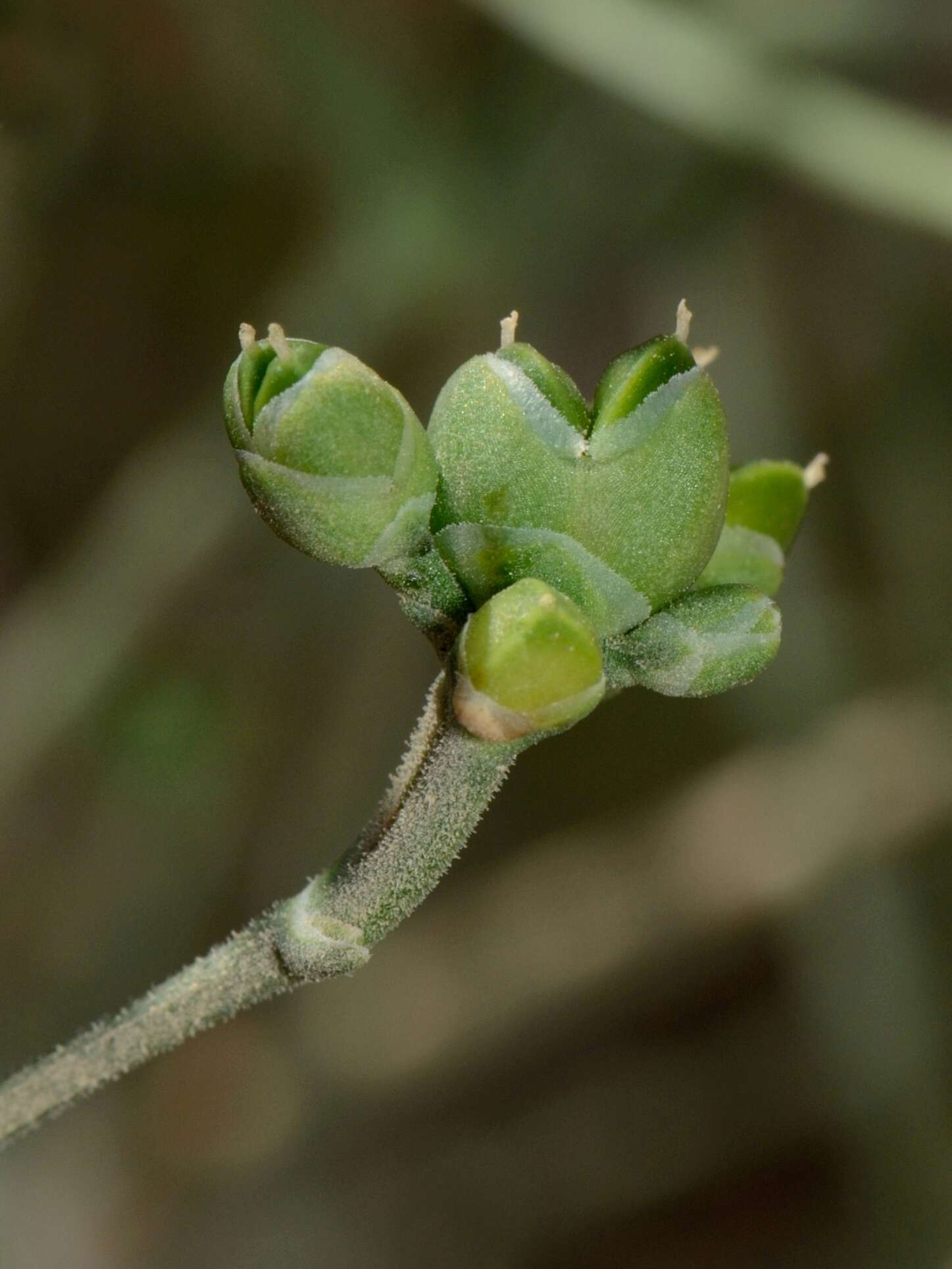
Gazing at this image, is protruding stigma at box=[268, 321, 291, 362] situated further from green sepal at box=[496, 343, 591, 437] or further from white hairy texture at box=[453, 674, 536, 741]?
white hairy texture at box=[453, 674, 536, 741]

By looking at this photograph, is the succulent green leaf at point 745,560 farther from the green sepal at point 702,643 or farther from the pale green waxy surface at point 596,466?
the pale green waxy surface at point 596,466

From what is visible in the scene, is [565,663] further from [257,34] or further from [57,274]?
[57,274]

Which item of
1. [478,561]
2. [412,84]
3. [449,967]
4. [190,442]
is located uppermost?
[412,84]

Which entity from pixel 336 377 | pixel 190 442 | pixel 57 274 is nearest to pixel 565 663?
pixel 336 377

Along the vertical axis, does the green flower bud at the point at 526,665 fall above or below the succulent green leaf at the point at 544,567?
below

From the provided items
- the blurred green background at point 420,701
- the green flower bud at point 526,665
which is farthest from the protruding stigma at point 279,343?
the blurred green background at point 420,701

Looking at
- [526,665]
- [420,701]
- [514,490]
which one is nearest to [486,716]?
[526,665]

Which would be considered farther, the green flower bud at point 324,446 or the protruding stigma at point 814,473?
the protruding stigma at point 814,473
